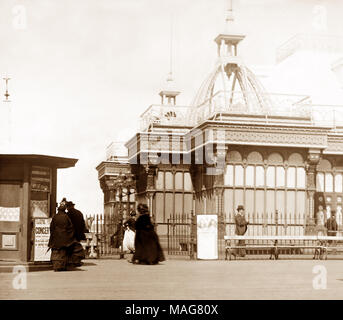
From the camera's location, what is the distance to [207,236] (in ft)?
80.0

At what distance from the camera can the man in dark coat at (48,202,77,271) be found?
18.6 metres

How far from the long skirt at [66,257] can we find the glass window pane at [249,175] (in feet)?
37.4

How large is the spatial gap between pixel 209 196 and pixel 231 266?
32.1ft

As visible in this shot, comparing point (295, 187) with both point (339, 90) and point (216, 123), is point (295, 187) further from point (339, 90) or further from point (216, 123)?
point (339, 90)

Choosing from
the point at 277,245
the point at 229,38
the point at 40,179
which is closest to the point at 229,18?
the point at 229,38

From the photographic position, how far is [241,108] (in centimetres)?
3108

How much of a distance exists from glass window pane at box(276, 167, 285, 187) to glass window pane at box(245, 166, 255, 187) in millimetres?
Answer: 901

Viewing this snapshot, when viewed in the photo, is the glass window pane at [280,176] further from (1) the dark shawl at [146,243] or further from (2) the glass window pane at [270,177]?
(1) the dark shawl at [146,243]

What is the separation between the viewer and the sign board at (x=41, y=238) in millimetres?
18594

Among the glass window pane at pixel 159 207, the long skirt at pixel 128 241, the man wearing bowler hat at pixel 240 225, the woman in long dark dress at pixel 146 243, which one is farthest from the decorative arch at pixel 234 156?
the woman in long dark dress at pixel 146 243

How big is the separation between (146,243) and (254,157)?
9106mm
